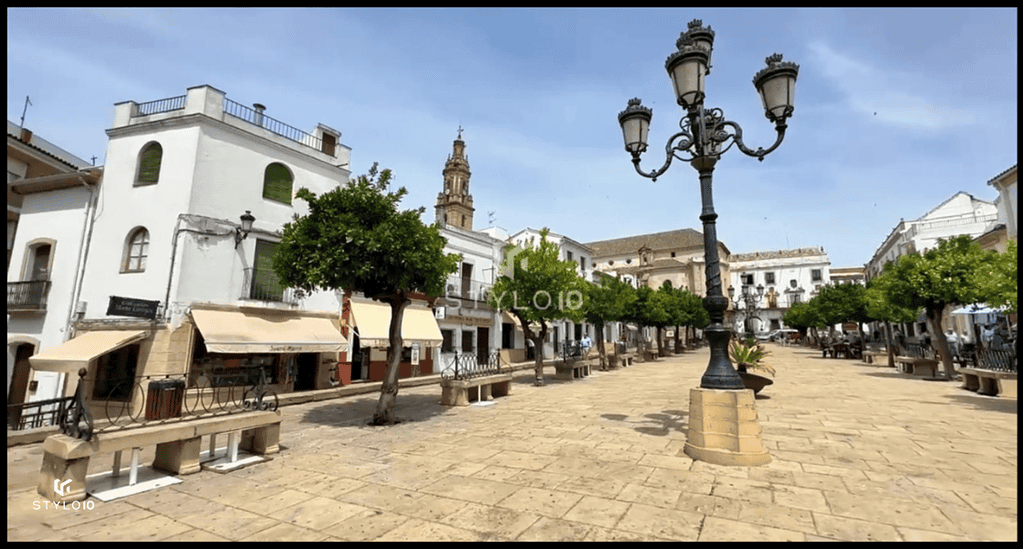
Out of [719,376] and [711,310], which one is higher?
[711,310]

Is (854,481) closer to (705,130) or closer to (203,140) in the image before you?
(705,130)

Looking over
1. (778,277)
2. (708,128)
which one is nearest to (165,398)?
(708,128)

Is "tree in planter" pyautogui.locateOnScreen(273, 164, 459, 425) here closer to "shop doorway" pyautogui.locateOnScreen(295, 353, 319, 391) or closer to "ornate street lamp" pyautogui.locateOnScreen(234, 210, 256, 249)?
"ornate street lamp" pyautogui.locateOnScreen(234, 210, 256, 249)

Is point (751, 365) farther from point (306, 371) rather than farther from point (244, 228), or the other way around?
point (244, 228)

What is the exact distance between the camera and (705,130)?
6.31 m

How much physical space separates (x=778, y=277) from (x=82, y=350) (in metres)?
70.8

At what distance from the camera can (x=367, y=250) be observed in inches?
329

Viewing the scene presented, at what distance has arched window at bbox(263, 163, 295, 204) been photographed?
14.0 meters

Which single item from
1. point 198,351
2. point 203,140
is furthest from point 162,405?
point 203,140

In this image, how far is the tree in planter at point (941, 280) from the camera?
42.4 ft

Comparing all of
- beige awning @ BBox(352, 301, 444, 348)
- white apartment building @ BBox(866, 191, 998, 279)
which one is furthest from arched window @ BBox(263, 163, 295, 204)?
white apartment building @ BBox(866, 191, 998, 279)

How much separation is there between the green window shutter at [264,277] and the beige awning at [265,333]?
0.62m

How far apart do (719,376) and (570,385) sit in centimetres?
986

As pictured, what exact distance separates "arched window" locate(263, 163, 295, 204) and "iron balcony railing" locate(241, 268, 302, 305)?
2569 mm
